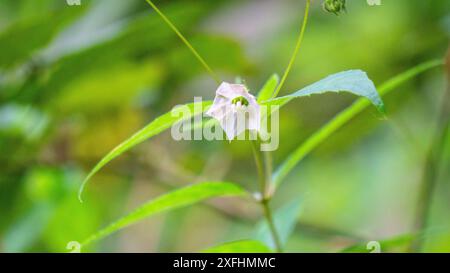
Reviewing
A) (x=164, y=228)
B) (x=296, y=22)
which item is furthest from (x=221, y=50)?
(x=164, y=228)

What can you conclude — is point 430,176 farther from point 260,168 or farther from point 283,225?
point 260,168

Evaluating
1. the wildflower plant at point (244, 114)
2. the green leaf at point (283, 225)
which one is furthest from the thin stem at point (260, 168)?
the green leaf at point (283, 225)

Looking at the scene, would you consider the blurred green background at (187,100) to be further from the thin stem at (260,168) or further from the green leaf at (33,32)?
the thin stem at (260,168)

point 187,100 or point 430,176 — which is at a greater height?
point 187,100

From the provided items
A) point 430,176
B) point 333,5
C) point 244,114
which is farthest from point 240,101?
point 430,176

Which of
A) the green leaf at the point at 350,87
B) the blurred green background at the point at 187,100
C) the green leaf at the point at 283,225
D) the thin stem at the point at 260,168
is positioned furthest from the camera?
the blurred green background at the point at 187,100

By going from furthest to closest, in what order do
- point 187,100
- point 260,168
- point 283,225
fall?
1. point 187,100
2. point 283,225
3. point 260,168
